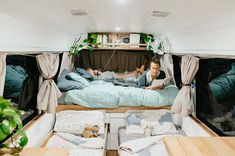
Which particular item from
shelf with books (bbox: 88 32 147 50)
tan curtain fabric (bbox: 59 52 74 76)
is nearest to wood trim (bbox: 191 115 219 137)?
shelf with books (bbox: 88 32 147 50)

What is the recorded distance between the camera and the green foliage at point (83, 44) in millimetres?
4547

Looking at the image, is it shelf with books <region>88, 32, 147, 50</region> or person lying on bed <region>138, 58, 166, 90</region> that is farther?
shelf with books <region>88, 32, 147, 50</region>

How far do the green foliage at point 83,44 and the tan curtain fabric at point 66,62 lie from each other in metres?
0.14

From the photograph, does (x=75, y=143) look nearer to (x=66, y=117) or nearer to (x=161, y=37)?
(x=66, y=117)

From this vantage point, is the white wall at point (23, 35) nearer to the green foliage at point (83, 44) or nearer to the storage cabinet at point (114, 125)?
the green foliage at point (83, 44)

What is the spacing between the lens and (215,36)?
2.06m

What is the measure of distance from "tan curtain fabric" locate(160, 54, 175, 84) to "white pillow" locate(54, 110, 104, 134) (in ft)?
5.48

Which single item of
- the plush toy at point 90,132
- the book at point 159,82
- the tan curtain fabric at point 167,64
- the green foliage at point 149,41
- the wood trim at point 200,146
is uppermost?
the green foliage at point 149,41

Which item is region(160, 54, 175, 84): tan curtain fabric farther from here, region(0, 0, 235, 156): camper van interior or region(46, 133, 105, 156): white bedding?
region(46, 133, 105, 156): white bedding

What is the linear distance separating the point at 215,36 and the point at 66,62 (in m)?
3.01

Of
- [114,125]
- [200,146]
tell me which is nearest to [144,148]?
[114,125]

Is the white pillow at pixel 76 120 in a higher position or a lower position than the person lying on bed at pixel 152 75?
lower

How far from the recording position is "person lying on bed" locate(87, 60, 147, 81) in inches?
186

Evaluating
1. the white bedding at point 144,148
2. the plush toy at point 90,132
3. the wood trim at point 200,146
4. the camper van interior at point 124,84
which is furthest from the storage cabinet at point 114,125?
the wood trim at point 200,146
